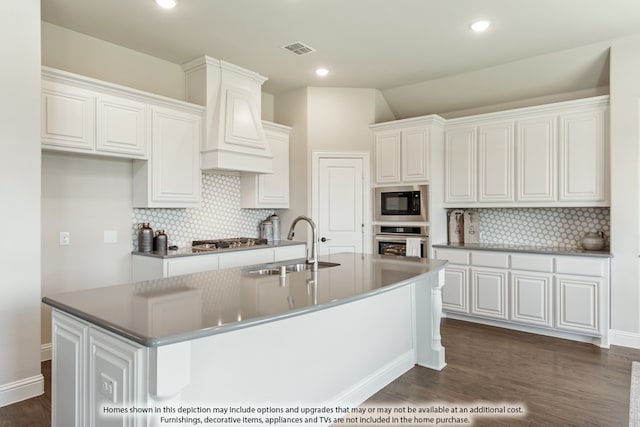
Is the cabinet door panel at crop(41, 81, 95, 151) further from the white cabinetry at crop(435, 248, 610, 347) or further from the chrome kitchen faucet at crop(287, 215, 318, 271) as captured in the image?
the white cabinetry at crop(435, 248, 610, 347)

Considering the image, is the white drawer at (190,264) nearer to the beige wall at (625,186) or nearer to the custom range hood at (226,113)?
the custom range hood at (226,113)

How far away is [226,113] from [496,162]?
3.01 metres

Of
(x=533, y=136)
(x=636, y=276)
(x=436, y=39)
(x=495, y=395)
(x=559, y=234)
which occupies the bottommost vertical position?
(x=495, y=395)

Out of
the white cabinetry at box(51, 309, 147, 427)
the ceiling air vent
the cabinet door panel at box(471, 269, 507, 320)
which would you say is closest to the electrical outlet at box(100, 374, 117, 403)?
the white cabinetry at box(51, 309, 147, 427)

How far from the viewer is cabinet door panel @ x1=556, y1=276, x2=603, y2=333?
362 cm

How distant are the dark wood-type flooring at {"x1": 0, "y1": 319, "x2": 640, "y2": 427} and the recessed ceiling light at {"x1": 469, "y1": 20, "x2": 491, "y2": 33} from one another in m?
2.85

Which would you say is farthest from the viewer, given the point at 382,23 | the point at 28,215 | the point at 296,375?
the point at 382,23

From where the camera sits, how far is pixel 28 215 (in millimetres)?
2627

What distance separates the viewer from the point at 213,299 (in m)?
1.75

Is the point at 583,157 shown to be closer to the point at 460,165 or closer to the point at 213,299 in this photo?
the point at 460,165

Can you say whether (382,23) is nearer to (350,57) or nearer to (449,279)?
(350,57)

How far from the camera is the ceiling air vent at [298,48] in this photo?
3787 mm

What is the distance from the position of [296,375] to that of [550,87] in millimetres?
4161

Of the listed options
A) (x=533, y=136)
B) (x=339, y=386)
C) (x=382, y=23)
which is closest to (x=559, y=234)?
(x=533, y=136)
